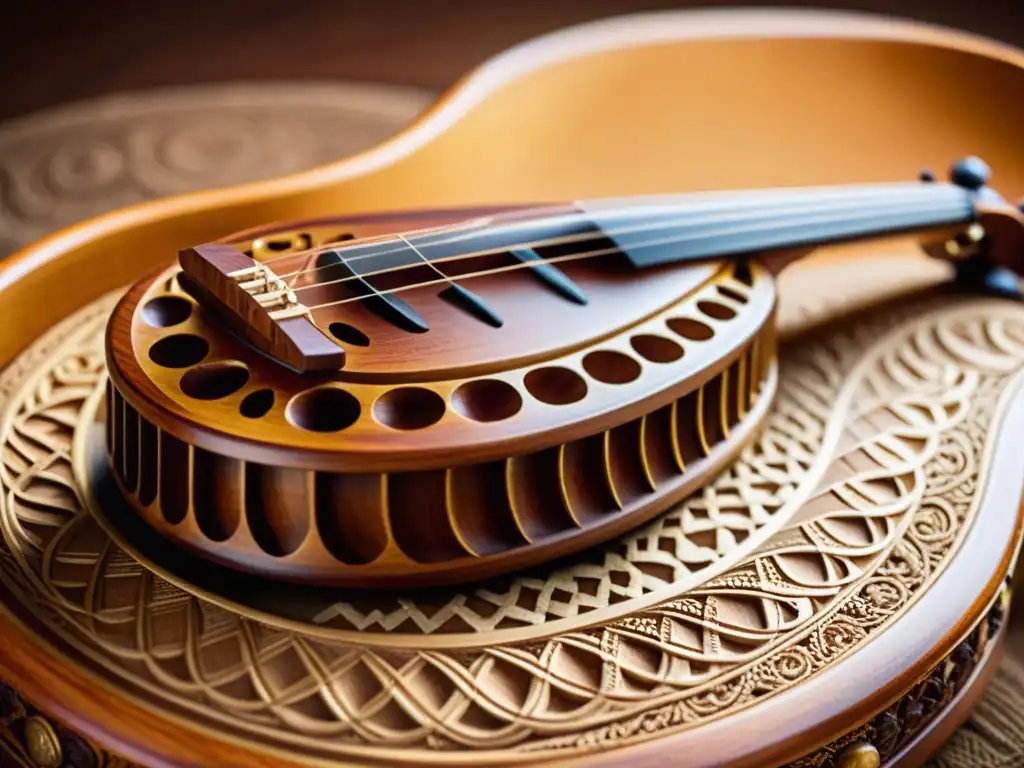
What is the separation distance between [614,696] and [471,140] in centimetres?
68

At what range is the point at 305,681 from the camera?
0.59 m

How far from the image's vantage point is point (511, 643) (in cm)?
63

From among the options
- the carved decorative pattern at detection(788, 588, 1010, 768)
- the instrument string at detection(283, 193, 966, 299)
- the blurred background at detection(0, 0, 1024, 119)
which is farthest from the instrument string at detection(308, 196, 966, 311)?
the blurred background at detection(0, 0, 1024, 119)

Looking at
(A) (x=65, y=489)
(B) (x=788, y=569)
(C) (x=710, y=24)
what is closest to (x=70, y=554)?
(A) (x=65, y=489)

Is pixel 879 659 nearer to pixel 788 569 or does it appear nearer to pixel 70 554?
pixel 788 569

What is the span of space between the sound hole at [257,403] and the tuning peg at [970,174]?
2.53 ft

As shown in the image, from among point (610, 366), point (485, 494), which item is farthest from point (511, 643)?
point (610, 366)

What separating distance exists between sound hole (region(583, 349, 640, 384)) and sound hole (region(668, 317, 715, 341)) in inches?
2.7

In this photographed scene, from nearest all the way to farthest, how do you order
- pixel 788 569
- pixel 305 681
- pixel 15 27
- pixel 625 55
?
pixel 305 681 < pixel 788 569 < pixel 625 55 < pixel 15 27

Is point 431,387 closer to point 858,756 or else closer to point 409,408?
point 409,408

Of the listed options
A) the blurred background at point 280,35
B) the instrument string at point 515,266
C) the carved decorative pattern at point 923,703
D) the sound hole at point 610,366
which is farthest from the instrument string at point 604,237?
the blurred background at point 280,35

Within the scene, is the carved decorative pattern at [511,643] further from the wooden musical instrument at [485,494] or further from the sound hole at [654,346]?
the sound hole at [654,346]

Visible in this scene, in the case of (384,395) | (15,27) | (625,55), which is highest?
(625,55)

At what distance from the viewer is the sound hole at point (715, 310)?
2.58 feet
